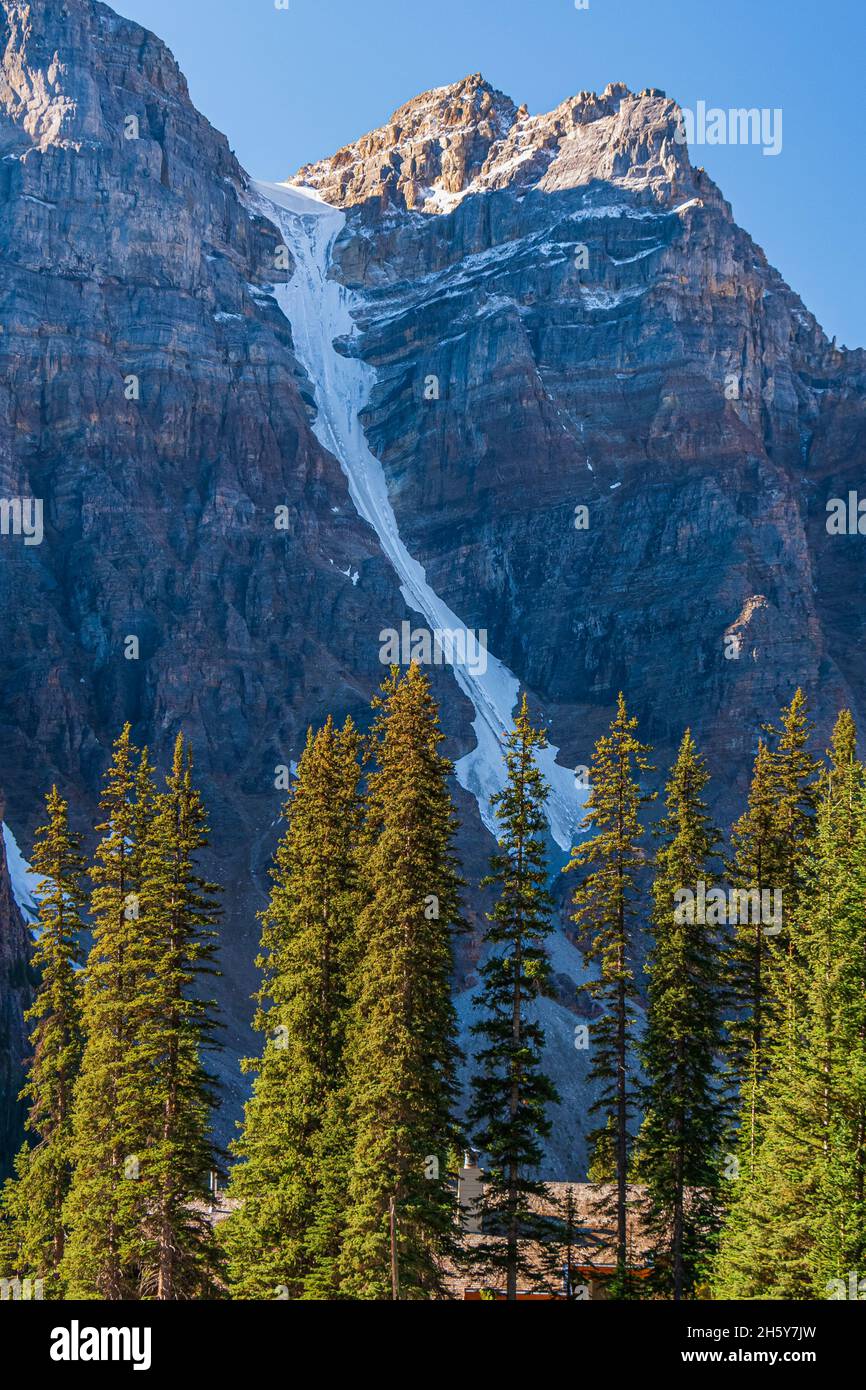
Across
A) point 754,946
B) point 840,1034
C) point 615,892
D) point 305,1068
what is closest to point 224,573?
point 754,946

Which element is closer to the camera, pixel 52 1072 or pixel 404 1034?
pixel 404 1034

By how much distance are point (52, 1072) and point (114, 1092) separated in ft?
18.7

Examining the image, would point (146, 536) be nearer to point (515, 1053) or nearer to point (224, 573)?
point (224, 573)

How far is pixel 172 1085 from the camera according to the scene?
3544cm

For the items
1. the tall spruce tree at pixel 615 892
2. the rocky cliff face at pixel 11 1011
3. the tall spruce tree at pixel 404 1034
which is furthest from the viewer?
the rocky cliff face at pixel 11 1011

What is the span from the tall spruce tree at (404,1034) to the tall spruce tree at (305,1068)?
0.74m

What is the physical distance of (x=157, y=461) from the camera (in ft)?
600

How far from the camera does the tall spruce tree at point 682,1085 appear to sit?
131 ft

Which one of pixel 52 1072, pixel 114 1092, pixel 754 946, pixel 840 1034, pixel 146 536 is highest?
pixel 146 536

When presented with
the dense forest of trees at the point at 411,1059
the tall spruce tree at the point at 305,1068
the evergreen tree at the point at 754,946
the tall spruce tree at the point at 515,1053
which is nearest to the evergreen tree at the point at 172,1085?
the dense forest of trees at the point at 411,1059

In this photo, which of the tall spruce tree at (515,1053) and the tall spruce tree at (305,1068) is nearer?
the tall spruce tree at (515,1053)

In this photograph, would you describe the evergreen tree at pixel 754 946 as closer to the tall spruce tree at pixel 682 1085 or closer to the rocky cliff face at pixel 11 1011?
the tall spruce tree at pixel 682 1085

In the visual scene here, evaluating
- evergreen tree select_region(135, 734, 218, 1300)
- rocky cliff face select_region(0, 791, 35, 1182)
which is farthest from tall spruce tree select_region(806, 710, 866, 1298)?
rocky cliff face select_region(0, 791, 35, 1182)
